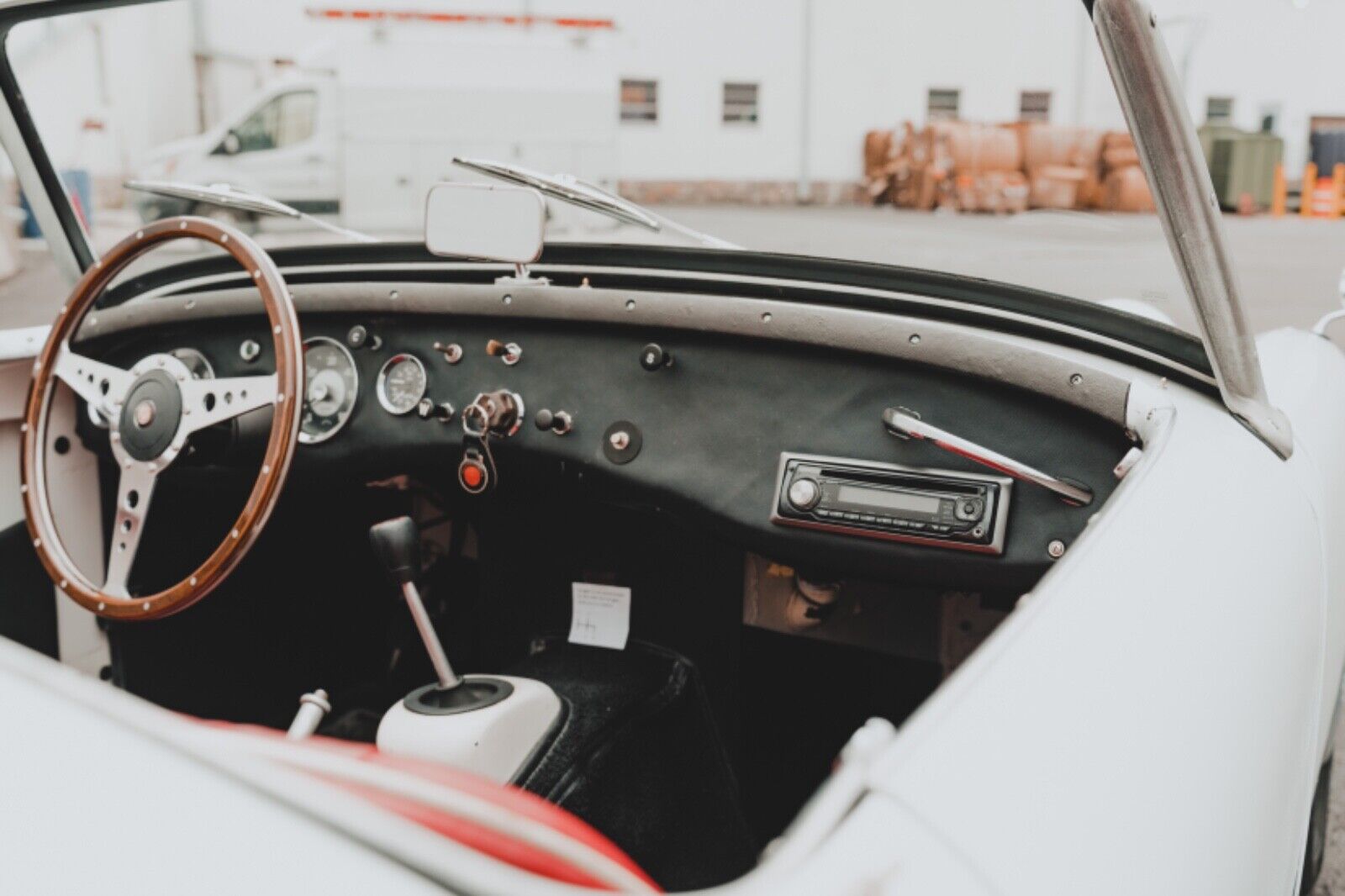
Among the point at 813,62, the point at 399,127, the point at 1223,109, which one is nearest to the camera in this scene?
the point at 1223,109

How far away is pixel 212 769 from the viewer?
0.63 m

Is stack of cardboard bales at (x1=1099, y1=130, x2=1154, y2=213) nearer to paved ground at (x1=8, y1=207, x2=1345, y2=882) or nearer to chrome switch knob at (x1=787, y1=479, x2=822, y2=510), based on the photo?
paved ground at (x1=8, y1=207, x2=1345, y2=882)

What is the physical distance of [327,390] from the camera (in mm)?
2332

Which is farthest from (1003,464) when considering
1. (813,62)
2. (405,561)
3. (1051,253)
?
(813,62)

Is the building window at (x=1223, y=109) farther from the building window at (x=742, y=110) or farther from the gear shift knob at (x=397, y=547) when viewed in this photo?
the building window at (x=742, y=110)

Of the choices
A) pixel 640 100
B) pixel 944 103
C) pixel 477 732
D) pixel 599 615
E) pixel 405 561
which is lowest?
pixel 599 615

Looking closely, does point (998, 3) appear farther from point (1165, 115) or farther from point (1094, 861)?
point (1094, 861)

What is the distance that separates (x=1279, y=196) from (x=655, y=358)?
81.4 inches

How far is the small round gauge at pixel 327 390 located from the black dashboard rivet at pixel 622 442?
0.55 m

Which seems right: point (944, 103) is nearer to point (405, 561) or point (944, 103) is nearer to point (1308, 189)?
point (1308, 189)

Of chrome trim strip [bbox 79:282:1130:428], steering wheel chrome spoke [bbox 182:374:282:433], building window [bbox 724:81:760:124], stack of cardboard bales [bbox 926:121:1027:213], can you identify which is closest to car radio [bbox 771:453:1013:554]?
chrome trim strip [bbox 79:282:1130:428]

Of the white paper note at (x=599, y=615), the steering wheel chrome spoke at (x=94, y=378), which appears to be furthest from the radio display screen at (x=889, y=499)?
the steering wheel chrome spoke at (x=94, y=378)

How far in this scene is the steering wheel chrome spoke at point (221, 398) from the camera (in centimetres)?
199

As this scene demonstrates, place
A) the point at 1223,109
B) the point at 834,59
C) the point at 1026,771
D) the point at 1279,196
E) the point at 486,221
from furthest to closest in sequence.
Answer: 1. the point at 834,59
2. the point at 1279,196
3. the point at 1223,109
4. the point at 486,221
5. the point at 1026,771
